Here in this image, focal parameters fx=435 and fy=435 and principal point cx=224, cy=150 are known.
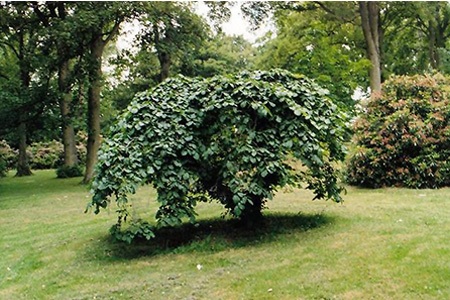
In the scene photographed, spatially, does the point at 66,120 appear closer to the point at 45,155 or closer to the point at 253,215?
the point at 253,215

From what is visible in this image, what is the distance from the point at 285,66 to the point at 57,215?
1468cm

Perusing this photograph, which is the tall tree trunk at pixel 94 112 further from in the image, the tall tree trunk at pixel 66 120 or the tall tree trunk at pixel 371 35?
the tall tree trunk at pixel 371 35

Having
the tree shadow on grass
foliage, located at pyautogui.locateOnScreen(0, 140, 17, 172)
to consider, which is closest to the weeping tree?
the tree shadow on grass

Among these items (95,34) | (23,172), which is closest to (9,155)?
(23,172)

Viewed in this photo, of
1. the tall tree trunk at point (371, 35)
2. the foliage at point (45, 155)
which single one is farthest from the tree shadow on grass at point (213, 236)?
the foliage at point (45, 155)

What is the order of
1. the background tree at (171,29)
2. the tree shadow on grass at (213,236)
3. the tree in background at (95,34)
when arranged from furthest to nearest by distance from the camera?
the background tree at (171,29) → the tree in background at (95,34) → the tree shadow on grass at (213,236)

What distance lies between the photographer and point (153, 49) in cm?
1491

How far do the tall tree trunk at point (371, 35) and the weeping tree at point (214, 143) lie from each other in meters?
10.7

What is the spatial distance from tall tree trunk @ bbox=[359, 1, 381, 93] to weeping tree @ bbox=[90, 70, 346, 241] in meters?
10.7

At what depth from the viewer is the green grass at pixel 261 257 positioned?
139 inches

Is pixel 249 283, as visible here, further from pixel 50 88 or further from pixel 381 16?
pixel 381 16

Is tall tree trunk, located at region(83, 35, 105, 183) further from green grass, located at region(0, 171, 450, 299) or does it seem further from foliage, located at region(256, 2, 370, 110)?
foliage, located at region(256, 2, 370, 110)

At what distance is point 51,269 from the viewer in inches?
181

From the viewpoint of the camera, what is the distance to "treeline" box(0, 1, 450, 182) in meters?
12.8
